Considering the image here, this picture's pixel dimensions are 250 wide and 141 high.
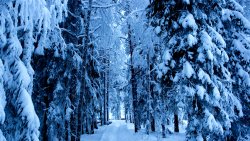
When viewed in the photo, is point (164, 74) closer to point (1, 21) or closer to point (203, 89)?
point (203, 89)

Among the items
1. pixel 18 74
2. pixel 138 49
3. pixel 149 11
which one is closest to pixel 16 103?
pixel 18 74

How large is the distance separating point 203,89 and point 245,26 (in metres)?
6.39

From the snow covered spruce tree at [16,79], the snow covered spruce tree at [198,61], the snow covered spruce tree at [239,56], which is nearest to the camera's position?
the snow covered spruce tree at [16,79]

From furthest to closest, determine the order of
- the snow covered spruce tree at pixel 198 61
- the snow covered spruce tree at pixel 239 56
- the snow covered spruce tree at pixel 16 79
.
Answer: the snow covered spruce tree at pixel 239 56 < the snow covered spruce tree at pixel 198 61 < the snow covered spruce tree at pixel 16 79

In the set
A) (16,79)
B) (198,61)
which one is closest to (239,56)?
(198,61)

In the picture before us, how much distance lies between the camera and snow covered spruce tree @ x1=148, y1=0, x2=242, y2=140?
11234mm

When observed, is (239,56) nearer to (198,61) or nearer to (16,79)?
(198,61)

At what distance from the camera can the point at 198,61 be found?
1162 centimetres

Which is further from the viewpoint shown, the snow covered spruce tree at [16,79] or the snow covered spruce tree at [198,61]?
the snow covered spruce tree at [198,61]

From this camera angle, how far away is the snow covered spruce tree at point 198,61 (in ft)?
36.9

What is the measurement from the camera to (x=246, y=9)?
1811 cm

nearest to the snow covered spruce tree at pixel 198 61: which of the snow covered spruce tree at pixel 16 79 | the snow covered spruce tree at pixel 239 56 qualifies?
the snow covered spruce tree at pixel 239 56

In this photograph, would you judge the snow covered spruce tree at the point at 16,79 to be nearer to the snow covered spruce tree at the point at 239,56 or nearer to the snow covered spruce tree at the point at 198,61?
the snow covered spruce tree at the point at 198,61

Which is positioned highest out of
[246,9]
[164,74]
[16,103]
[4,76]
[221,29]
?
[246,9]
